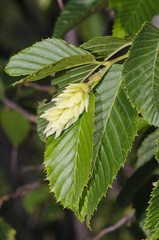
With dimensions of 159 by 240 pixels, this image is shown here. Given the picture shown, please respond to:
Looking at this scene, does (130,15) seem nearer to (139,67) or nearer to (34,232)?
(139,67)

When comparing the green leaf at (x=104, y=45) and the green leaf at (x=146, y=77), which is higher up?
the green leaf at (x=104, y=45)

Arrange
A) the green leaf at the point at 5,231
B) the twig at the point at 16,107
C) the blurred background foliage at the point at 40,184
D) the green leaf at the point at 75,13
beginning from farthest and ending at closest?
the twig at the point at 16,107, the green leaf at the point at 5,231, the blurred background foliage at the point at 40,184, the green leaf at the point at 75,13

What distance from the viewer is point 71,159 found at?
0.83 meters

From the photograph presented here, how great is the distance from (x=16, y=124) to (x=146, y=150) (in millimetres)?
1394

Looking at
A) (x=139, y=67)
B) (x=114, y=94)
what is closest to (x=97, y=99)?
(x=114, y=94)

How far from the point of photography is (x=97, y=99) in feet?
2.97

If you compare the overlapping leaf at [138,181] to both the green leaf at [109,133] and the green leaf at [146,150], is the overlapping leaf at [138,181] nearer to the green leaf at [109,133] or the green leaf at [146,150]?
the green leaf at [146,150]

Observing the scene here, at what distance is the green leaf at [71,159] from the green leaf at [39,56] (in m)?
0.13

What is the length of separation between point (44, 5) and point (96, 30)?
3.89ft

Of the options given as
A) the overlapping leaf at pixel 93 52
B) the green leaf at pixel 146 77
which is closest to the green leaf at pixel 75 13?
the overlapping leaf at pixel 93 52

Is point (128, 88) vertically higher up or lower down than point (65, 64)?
lower down

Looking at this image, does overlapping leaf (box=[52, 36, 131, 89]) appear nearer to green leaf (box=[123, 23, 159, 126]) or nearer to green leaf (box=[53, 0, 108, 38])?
green leaf (box=[123, 23, 159, 126])

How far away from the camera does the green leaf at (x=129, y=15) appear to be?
1.18 metres

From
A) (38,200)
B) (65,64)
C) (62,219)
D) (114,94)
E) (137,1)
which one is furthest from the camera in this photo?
(62,219)
